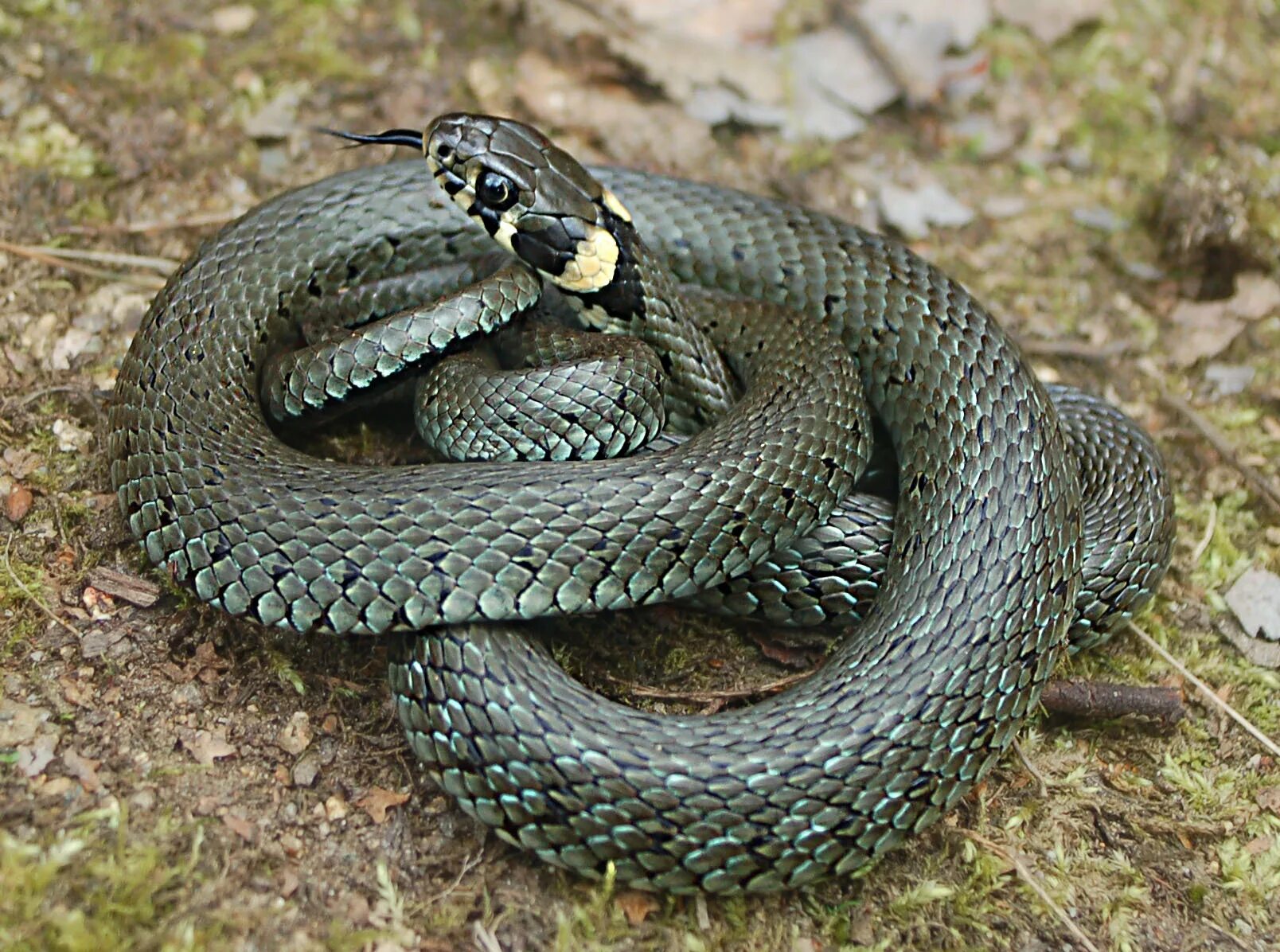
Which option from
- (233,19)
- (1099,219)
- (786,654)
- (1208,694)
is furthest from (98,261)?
(1099,219)

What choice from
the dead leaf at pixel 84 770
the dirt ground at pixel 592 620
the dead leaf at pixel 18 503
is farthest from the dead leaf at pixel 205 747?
the dead leaf at pixel 18 503

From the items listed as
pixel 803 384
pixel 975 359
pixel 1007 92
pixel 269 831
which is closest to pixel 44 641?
pixel 269 831

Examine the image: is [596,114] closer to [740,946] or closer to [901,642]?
[901,642]

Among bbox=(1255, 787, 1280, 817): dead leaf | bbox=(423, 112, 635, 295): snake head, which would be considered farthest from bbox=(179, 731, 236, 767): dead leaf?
bbox=(1255, 787, 1280, 817): dead leaf

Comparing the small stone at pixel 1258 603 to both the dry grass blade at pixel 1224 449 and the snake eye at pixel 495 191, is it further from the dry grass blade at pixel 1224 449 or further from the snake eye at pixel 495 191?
the snake eye at pixel 495 191

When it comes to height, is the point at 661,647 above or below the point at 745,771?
below
